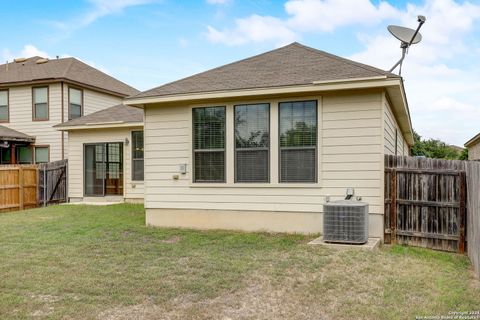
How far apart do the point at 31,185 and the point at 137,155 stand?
4.09 metres

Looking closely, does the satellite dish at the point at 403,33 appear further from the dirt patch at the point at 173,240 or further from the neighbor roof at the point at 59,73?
the neighbor roof at the point at 59,73

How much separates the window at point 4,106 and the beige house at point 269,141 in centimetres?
1210

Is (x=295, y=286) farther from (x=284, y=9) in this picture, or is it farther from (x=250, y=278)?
(x=284, y=9)

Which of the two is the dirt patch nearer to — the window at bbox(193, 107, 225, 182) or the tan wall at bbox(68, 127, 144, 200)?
the window at bbox(193, 107, 225, 182)

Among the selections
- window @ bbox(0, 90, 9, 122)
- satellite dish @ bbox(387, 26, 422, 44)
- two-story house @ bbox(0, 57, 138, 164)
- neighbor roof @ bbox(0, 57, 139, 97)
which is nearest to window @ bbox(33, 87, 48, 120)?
two-story house @ bbox(0, 57, 138, 164)

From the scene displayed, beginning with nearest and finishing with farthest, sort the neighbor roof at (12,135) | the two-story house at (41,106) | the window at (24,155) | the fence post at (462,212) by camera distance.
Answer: the fence post at (462,212) < the neighbor roof at (12,135) < the two-story house at (41,106) < the window at (24,155)

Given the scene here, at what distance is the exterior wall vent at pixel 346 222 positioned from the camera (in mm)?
6840

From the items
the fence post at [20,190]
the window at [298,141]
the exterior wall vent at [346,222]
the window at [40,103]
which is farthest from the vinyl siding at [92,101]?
the exterior wall vent at [346,222]

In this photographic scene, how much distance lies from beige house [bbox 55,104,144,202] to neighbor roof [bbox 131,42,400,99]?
5.06 m

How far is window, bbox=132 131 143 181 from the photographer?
45.2 feet

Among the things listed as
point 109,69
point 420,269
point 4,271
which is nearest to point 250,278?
point 420,269

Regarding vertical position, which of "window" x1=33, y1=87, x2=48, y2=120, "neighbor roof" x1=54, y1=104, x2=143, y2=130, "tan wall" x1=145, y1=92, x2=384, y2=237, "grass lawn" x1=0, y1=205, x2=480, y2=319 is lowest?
"grass lawn" x1=0, y1=205, x2=480, y2=319

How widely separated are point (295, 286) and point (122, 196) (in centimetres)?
1088

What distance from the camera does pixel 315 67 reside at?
8.36 metres
